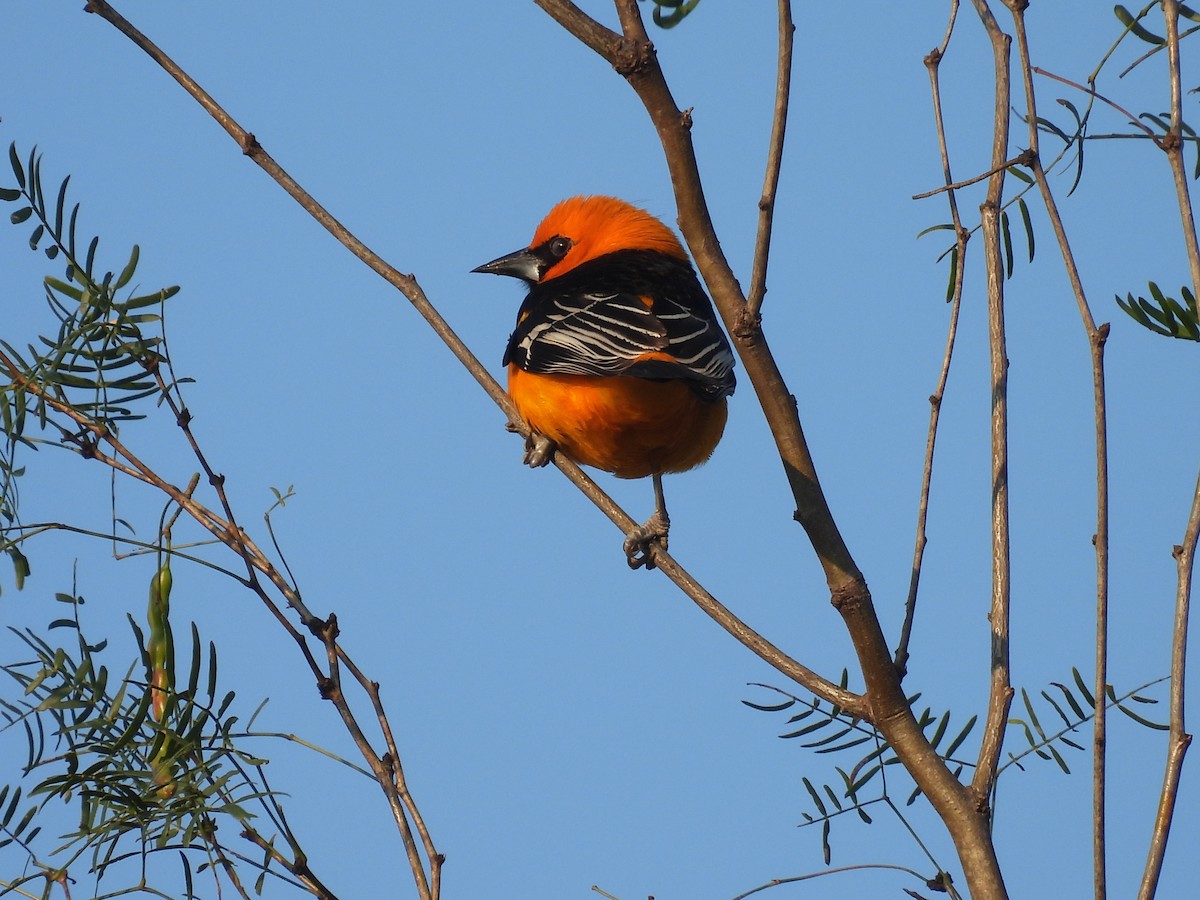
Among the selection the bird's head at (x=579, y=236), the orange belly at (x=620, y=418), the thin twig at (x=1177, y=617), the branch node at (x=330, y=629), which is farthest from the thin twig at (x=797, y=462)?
the bird's head at (x=579, y=236)

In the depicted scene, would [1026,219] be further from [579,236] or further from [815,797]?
[579,236]

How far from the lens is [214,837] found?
7.03 feet

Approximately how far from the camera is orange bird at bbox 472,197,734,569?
4.07 meters

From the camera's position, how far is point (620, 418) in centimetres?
425

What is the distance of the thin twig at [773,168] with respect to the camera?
6.98ft

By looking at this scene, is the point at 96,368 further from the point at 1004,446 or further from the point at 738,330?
the point at 1004,446

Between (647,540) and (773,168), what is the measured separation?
5.94 feet

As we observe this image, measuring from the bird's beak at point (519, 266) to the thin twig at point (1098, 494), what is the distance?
12.3 ft

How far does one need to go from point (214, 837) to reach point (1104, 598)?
1.52m

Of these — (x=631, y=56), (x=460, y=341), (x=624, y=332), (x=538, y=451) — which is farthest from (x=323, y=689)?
(x=538, y=451)

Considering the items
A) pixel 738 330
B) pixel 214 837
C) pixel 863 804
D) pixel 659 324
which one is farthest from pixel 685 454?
pixel 214 837

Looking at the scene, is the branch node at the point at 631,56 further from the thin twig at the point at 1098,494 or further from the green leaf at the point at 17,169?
the green leaf at the point at 17,169

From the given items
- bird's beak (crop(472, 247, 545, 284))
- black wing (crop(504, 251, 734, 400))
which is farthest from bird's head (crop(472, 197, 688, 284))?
black wing (crop(504, 251, 734, 400))

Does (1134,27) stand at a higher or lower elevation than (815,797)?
higher
